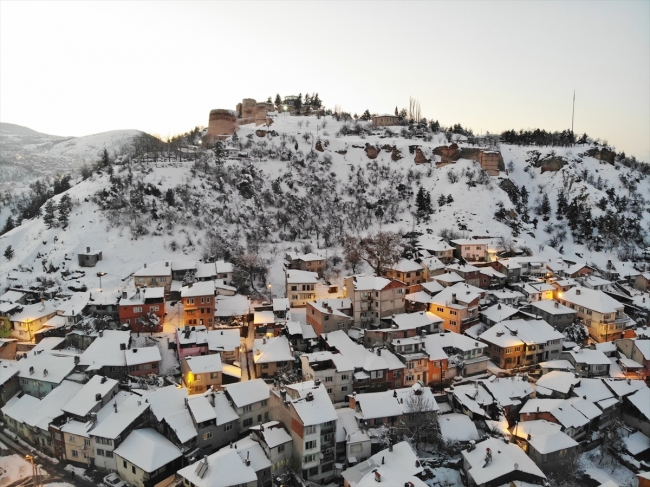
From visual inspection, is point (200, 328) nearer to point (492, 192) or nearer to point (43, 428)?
point (43, 428)

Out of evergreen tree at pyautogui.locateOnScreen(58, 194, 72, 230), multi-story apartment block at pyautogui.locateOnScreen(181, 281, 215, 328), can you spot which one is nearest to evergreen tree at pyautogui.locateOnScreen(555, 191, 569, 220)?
multi-story apartment block at pyautogui.locateOnScreen(181, 281, 215, 328)

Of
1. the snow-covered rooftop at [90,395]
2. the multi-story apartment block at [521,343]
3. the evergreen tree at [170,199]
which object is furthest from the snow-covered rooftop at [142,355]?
the evergreen tree at [170,199]

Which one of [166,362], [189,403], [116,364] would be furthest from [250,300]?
[189,403]

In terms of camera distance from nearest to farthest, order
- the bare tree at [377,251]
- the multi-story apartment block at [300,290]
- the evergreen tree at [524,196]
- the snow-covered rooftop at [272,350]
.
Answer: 1. the snow-covered rooftop at [272,350]
2. the multi-story apartment block at [300,290]
3. the bare tree at [377,251]
4. the evergreen tree at [524,196]

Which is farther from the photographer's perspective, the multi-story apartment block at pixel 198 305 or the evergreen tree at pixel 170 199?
the evergreen tree at pixel 170 199

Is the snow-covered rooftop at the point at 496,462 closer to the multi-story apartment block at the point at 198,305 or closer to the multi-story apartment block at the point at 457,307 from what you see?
the multi-story apartment block at the point at 457,307

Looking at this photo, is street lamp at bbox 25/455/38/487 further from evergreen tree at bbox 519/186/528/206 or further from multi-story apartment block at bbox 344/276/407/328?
evergreen tree at bbox 519/186/528/206

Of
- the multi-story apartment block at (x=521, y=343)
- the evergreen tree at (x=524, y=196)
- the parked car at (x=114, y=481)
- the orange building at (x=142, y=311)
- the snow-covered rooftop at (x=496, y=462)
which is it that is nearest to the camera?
the snow-covered rooftop at (x=496, y=462)
